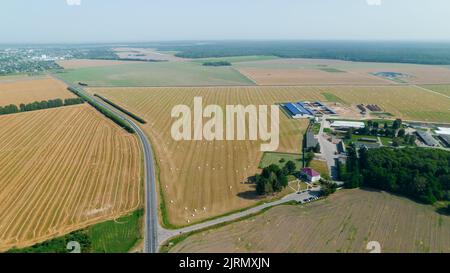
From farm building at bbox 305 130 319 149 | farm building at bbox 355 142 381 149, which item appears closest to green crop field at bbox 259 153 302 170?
farm building at bbox 305 130 319 149

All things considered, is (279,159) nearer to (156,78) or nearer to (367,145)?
(367,145)

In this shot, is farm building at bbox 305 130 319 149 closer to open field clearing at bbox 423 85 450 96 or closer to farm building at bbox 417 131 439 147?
farm building at bbox 417 131 439 147

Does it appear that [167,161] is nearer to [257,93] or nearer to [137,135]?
[137,135]

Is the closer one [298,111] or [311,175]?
[311,175]

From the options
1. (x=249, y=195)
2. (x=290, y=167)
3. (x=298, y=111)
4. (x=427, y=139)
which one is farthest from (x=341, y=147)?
(x=249, y=195)

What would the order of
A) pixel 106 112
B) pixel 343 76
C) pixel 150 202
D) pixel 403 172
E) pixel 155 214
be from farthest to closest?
pixel 343 76 < pixel 106 112 < pixel 403 172 < pixel 150 202 < pixel 155 214

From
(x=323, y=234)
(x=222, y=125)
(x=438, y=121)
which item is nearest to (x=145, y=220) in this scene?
(x=323, y=234)
